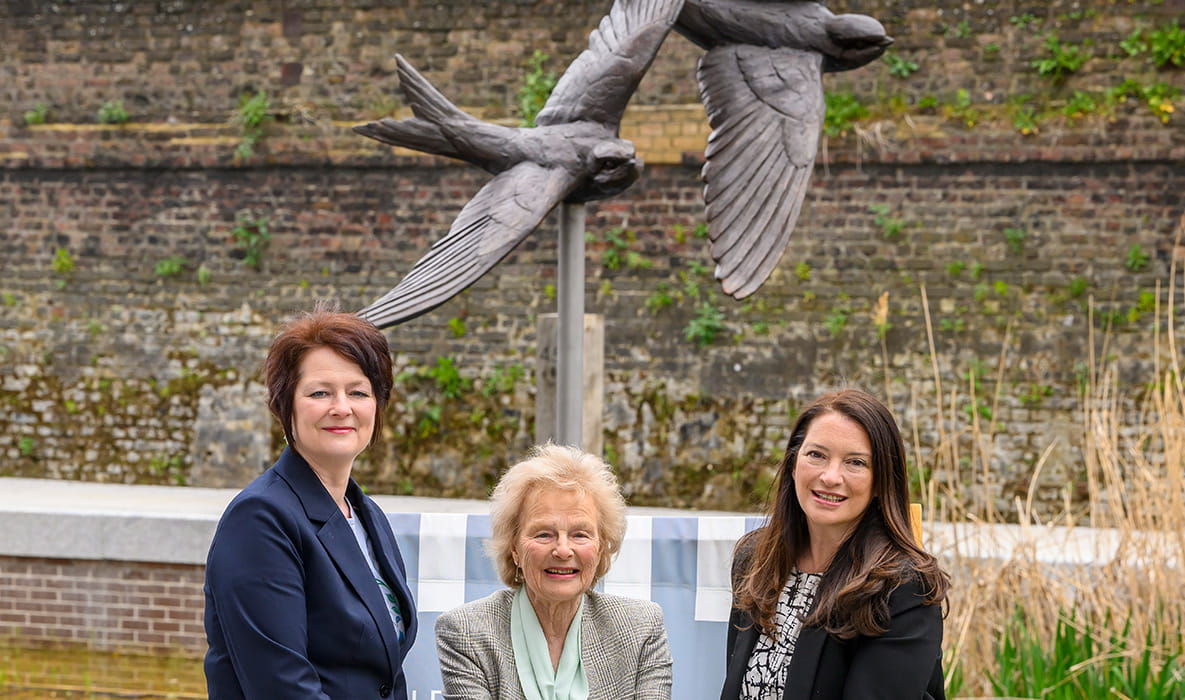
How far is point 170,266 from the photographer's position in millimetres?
8352

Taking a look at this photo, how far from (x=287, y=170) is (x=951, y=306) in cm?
456

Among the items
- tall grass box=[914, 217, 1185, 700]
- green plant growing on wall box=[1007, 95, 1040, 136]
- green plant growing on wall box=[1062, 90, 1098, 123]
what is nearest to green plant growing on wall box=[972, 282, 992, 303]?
green plant growing on wall box=[1007, 95, 1040, 136]

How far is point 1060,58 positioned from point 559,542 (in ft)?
21.8

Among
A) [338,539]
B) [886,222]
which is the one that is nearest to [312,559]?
[338,539]

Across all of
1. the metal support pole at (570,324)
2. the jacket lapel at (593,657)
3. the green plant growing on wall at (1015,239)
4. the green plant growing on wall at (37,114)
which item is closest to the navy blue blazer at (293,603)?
the jacket lapel at (593,657)

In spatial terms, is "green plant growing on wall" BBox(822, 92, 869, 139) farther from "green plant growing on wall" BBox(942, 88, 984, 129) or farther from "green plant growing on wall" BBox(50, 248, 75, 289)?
"green plant growing on wall" BBox(50, 248, 75, 289)

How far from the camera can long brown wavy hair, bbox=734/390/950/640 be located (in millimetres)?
1779

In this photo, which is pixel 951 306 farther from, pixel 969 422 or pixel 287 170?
pixel 287 170

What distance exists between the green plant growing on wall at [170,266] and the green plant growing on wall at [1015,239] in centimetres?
555

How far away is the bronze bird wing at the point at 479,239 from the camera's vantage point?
99.2 inches

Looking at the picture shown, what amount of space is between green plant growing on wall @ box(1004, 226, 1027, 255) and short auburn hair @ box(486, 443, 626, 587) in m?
6.14

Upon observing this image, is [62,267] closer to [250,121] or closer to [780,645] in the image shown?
[250,121]

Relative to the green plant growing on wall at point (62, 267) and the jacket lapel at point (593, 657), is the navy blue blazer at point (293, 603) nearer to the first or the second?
the jacket lapel at point (593, 657)

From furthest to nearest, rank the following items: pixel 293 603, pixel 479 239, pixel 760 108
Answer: pixel 760 108, pixel 479 239, pixel 293 603
